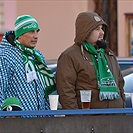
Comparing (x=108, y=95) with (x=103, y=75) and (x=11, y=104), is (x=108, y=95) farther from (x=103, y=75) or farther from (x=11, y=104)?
(x=11, y=104)

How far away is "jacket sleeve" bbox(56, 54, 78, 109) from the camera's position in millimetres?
5789

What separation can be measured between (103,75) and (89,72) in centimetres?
12

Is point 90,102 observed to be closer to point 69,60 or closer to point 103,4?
point 69,60

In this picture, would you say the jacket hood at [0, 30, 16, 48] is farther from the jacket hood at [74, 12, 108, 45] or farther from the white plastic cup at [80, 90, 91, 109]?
the white plastic cup at [80, 90, 91, 109]

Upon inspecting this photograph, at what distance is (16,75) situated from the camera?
18.8 ft

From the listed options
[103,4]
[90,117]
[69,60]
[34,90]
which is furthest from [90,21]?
[103,4]

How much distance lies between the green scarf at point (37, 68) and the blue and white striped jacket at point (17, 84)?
0.05 m

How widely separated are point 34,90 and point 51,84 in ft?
0.72

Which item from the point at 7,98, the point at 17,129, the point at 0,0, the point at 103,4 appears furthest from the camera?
the point at 0,0

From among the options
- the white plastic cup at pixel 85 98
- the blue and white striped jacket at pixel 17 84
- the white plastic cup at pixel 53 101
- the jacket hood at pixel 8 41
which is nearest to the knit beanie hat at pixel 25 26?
the jacket hood at pixel 8 41

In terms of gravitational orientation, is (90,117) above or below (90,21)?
below

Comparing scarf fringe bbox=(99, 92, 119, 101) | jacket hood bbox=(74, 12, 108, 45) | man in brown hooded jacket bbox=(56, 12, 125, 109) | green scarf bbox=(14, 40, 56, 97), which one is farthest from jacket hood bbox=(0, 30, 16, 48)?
scarf fringe bbox=(99, 92, 119, 101)

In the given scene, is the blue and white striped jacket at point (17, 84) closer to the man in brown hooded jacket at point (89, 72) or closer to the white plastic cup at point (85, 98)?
the man in brown hooded jacket at point (89, 72)

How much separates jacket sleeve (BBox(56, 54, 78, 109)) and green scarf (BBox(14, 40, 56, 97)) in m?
0.10
